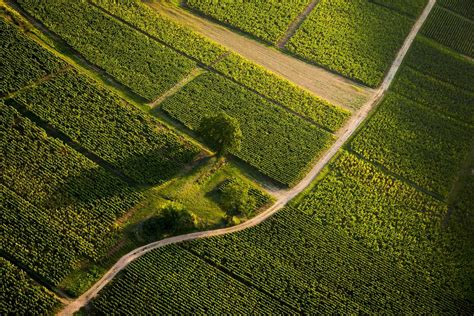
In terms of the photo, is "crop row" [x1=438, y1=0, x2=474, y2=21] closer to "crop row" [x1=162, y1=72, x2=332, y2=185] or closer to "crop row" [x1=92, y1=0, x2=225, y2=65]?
"crop row" [x1=162, y1=72, x2=332, y2=185]

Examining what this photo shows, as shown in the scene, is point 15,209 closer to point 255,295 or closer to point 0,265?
point 0,265

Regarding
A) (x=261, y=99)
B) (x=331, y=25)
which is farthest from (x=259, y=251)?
(x=331, y=25)

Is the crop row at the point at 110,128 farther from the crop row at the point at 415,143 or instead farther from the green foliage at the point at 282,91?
the crop row at the point at 415,143

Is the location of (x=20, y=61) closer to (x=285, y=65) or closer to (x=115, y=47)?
(x=115, y=47)

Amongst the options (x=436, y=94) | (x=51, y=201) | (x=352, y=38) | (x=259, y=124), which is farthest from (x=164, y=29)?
(x=436, y=94)

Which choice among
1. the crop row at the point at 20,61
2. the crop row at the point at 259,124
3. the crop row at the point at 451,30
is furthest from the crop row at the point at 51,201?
the crop row at the point at 451,30

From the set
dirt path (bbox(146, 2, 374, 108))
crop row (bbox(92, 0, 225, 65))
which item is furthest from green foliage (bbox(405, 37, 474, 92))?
crop row (bbox(92, 0, 225, 65))
